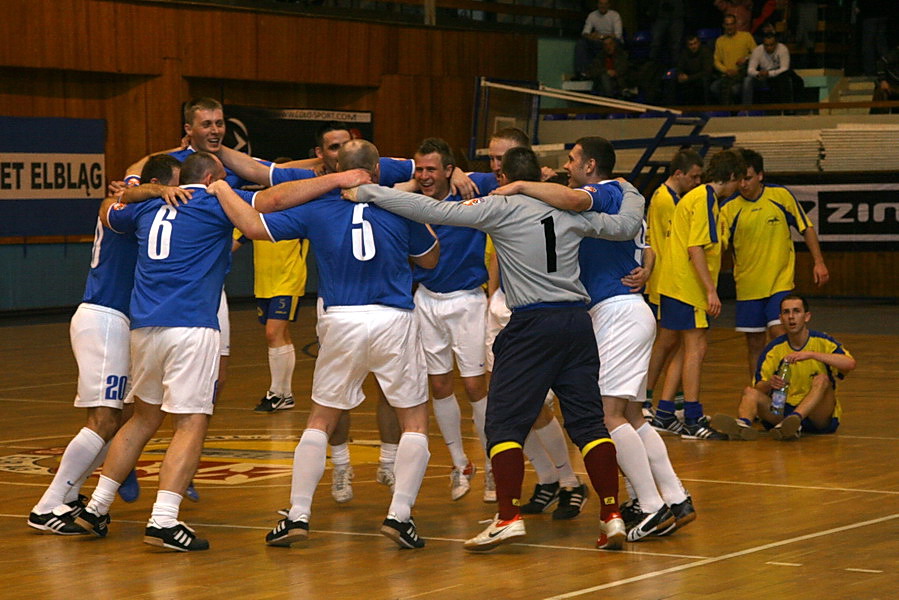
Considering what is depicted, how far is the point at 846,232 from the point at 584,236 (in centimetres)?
1649

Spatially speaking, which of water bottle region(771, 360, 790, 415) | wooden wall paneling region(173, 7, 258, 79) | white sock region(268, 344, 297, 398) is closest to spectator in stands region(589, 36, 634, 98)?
wooden wall paneling region(173, 7, 258, 79)

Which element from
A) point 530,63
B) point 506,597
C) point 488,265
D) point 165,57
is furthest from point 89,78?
point 506,597

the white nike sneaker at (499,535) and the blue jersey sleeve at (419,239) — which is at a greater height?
the blue jersey sleeve at (419,239)

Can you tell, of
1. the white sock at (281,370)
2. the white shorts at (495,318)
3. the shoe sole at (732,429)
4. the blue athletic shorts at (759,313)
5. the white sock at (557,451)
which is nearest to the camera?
the white sock at (557,451)

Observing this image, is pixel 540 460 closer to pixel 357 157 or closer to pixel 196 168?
pixel 357 157

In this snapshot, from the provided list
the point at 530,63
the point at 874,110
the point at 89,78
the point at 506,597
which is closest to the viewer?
the point at 506,597

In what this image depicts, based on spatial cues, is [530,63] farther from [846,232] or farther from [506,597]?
[506,597]

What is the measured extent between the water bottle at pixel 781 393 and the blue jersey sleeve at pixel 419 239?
4.42m

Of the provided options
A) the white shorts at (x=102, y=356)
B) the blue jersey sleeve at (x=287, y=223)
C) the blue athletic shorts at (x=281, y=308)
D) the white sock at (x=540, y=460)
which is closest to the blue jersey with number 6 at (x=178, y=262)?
the blue jersey sleeve at (x=287, y=223)

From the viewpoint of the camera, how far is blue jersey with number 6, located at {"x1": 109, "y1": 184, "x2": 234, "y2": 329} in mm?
7340

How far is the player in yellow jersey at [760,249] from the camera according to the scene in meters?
11.9

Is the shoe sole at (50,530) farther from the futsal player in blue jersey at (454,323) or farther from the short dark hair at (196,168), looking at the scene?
the futsal player in blue jersey at (454,323)

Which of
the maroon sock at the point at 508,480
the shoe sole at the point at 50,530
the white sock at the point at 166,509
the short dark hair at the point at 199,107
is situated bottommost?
the shoe sole at the point at 50,530

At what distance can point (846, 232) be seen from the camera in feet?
75.3
